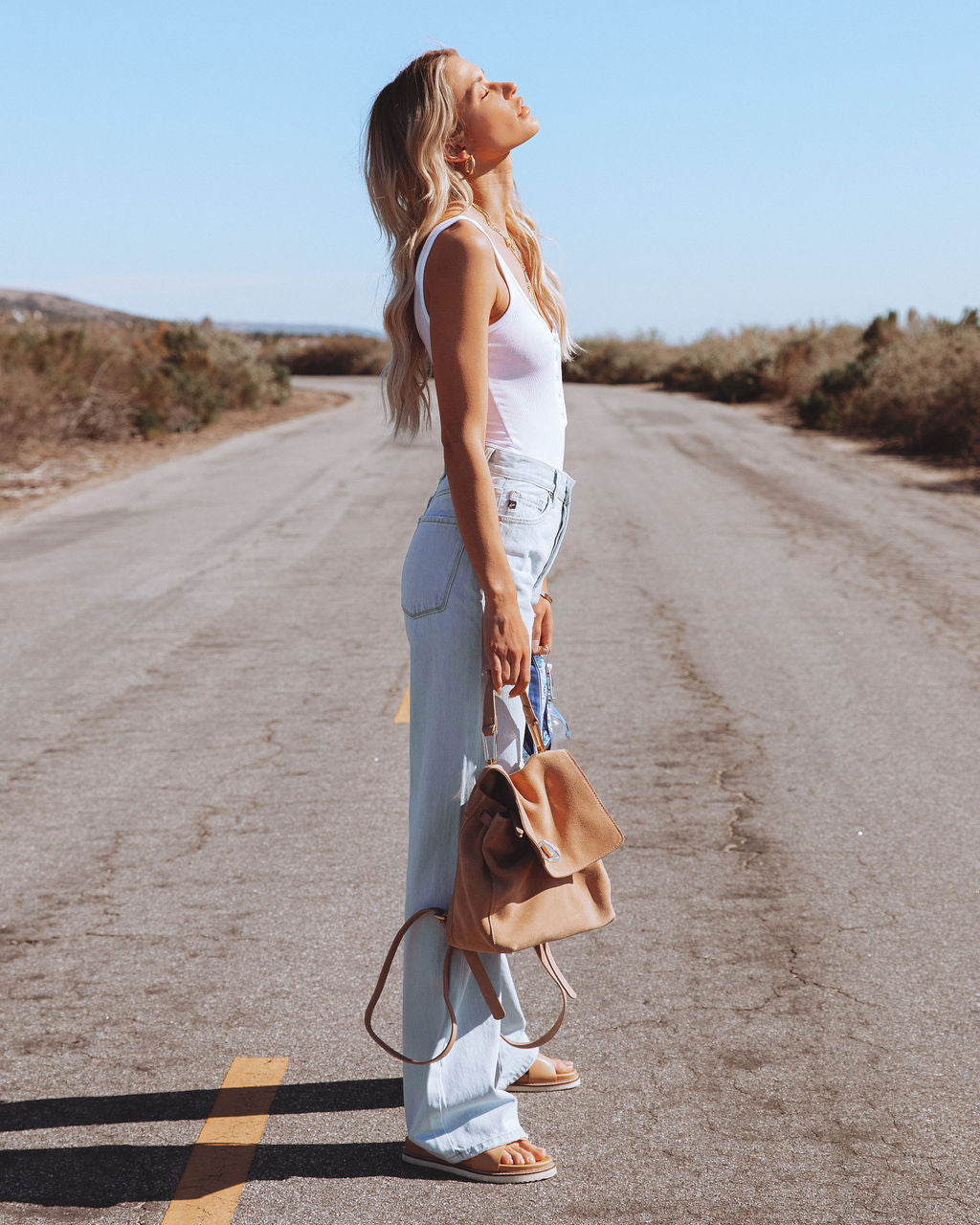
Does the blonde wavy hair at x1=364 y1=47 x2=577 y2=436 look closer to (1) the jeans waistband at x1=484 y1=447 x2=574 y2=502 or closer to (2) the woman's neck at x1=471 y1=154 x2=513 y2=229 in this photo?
(2) the woman's neck at x1=471 y1=154 x2=513 y2=229

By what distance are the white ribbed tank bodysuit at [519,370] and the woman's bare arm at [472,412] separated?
0.14ft

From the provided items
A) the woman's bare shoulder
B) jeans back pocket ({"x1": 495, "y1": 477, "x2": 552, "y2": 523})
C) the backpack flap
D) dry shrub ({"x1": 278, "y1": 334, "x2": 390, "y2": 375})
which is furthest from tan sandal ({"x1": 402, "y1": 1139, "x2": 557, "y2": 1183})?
dry shrub ({"x1": 278, "y1": 334, "x2": 390, "y2": 375})

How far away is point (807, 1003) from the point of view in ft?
10.7

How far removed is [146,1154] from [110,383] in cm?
2029

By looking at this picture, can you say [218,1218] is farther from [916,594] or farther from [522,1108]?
[916,594]

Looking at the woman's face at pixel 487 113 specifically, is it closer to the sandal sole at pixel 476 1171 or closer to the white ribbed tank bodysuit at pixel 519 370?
the white ribbed tank bodysuit at pixel 519 370

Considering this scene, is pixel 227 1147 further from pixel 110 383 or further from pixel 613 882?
pixel 110 383

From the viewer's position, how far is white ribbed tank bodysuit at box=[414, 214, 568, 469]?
240 cm

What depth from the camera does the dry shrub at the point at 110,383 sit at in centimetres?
1798

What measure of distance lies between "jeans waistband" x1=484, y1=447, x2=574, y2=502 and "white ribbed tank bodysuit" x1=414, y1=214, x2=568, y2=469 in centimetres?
1

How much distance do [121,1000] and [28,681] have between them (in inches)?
142

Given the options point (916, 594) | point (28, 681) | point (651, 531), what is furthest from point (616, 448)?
point (28, 681)

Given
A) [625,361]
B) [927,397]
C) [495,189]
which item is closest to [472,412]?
[495,189]

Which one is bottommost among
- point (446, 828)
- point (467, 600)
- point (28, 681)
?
point (28, 681)
